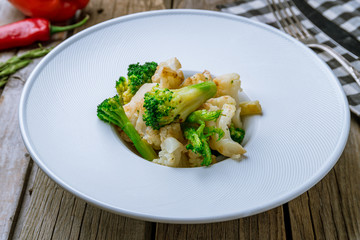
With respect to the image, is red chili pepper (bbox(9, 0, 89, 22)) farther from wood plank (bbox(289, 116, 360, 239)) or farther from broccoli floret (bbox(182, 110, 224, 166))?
wood plank (bbox(289, 116, 360, 239))

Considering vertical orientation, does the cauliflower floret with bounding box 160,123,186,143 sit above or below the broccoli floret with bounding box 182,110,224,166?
below

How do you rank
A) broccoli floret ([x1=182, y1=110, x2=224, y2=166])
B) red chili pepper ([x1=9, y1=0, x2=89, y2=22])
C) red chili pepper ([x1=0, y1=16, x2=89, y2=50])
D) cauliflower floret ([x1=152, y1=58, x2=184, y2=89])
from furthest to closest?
1. red chili pepper ([x1=9, y1=0, x2=89, y2=22])
2. red chili pepper ([x1=0, y1=16, x2=89, y2=50])
3. cauliflower floret ([x1=152, y1=58, x2=184, y2=89])
4. broccoli floret ([x1=182, y1=110, x2=224, y2=166])

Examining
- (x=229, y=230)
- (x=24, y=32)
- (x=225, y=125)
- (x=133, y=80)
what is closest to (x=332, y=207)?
(x=229, y=230)

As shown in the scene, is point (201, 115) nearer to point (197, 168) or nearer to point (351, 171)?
point (197, 168)

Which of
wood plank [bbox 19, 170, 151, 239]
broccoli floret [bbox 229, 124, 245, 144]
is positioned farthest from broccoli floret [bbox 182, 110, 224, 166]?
wood plank [bbox 19, 170, 151, 239]

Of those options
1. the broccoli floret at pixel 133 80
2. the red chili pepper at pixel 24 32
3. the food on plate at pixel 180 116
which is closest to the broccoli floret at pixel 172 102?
the food on plate at pixel 180 116

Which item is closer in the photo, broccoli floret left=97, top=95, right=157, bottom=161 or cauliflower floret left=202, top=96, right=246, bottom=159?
cauliflower floret left=202, top=96, right=246, bottom=159
